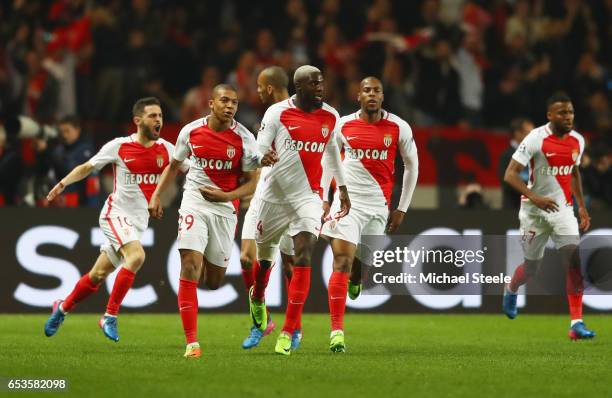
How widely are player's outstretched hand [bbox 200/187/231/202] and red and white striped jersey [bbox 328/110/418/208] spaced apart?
5.47 ft

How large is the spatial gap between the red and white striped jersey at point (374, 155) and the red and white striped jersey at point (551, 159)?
187 centimetres

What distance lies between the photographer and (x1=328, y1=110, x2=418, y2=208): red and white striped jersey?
12.5 meters

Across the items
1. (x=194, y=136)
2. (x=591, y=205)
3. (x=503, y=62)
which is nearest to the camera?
(x=194, y=136)

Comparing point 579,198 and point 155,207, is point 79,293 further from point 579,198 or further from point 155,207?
point 579,198

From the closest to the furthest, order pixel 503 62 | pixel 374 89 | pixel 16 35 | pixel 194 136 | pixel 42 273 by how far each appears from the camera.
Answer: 1. pixel 194 136
2. pixel 374 89
3. pixel 42 273
4. pixel 16 35
5. pixel 503 62

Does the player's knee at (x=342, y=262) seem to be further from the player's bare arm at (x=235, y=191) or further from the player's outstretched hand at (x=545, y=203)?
the player's outstretched hand at (x=545, y=203)

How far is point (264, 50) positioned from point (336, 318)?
9522mm

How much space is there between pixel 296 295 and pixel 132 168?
8.28 feet

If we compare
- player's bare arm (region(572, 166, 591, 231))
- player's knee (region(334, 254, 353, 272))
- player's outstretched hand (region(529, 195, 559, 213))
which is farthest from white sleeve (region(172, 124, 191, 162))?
player's bare arm (region(572, 166, 591, 231))

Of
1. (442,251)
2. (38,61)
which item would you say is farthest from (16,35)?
(442,251)

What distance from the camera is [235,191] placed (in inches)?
454

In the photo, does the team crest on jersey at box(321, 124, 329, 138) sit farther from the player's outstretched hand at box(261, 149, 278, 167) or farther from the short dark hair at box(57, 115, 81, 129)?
the short dark hair at box(57, 115, 81, 129)

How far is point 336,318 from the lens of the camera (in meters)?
11.7

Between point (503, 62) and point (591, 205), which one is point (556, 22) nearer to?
point (503, 62)
